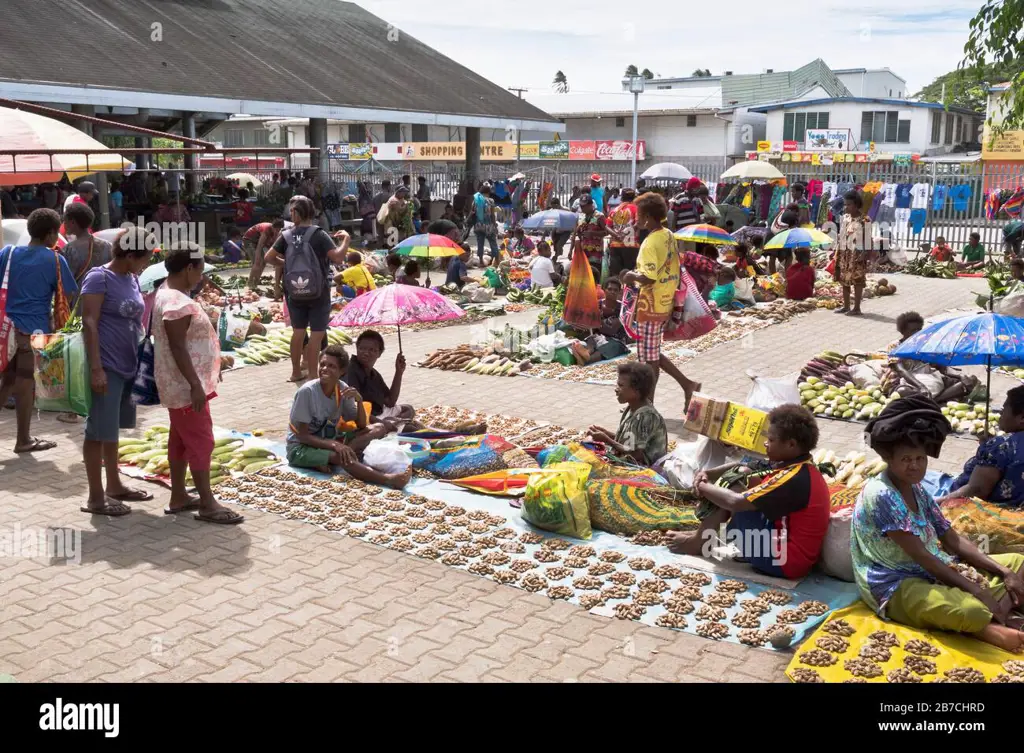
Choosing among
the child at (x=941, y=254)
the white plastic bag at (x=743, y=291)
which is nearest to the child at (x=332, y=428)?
the white plastic bag at (x=743, y=291)

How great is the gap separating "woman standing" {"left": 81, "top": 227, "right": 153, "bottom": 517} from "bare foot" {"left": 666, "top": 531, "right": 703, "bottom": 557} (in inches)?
137

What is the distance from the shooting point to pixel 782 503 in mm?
5098

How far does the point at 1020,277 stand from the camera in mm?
11531

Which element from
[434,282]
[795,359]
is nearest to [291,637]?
[795,359]

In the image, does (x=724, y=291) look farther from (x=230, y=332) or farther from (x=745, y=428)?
(x=745, y=428)

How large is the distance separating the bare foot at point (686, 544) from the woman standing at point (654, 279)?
2747 mm

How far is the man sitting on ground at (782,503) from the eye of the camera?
5094 millimetres

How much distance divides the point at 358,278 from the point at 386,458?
813 centimetres

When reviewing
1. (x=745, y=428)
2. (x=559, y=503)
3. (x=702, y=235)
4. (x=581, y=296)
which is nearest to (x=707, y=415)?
(x=745, y=428)

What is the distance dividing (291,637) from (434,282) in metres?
14.0

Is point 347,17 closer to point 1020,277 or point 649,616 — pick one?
point 1020,277

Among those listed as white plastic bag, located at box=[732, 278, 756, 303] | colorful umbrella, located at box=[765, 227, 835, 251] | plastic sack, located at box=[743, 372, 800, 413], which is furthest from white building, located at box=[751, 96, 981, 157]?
plastic sack, located at box=[743, 372, 800, 413]

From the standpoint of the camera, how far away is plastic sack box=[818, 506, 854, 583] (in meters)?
5.25

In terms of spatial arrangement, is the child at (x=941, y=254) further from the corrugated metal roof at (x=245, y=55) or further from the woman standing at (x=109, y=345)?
the woman standing at (x=109, y=345)
